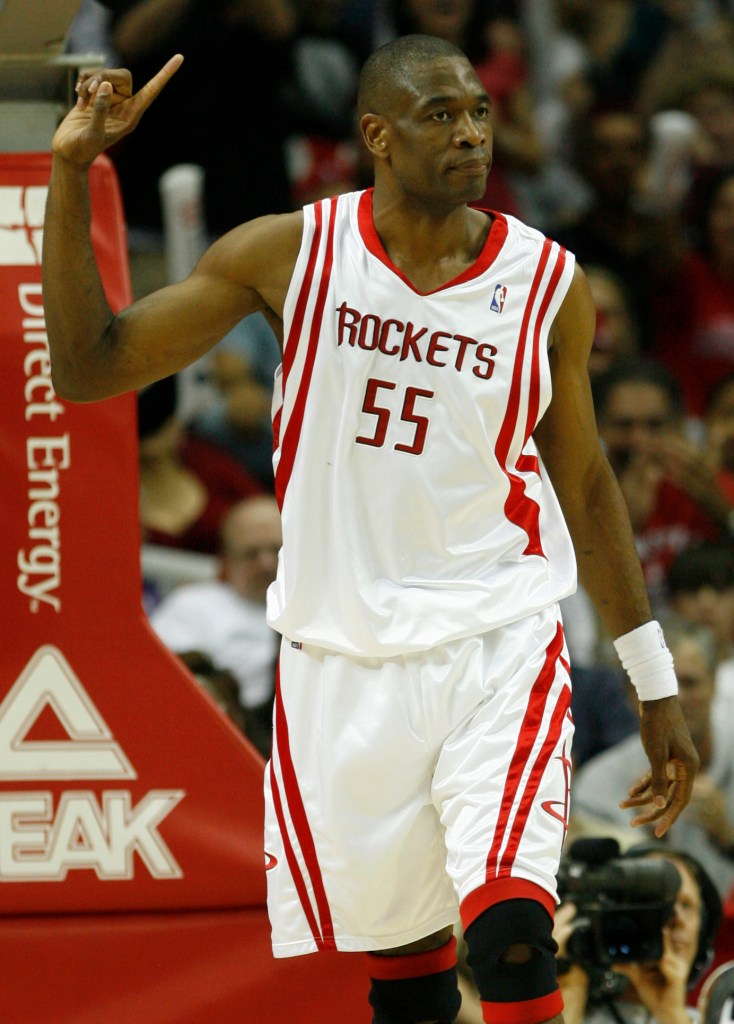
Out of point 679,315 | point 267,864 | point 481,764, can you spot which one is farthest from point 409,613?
point 679,315

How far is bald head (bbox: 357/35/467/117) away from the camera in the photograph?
3.05 meters

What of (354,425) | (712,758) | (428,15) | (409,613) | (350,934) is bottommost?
(712,758)

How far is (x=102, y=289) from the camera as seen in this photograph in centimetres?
303

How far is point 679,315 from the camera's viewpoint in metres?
8.33

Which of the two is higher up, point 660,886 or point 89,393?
point 89,393

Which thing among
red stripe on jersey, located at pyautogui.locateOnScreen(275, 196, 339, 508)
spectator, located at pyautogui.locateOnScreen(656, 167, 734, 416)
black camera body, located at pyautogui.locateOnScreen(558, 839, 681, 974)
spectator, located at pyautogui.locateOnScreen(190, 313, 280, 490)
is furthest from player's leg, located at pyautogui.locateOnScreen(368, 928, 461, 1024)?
spectator, located at pyautogui.locateOnScreen(656, 167, 734, 416)

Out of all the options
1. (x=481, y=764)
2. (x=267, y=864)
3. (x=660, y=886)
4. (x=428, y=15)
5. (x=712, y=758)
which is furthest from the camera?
(x=428, y=15)

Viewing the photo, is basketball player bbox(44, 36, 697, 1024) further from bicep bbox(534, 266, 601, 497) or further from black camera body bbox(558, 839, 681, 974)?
black camera body bbox(558, 839, 681, 974)

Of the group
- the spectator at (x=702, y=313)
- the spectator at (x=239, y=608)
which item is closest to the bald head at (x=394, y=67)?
the spectator at (x=239, y=608)

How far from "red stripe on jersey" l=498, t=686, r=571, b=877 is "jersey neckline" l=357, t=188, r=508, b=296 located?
0.75 metres

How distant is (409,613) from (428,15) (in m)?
5.64

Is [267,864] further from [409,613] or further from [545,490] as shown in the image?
[545,490]

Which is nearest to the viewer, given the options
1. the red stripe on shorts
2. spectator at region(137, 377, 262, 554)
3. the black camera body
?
the red stripe on shorts

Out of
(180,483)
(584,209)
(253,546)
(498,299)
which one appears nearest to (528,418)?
(498,299)
